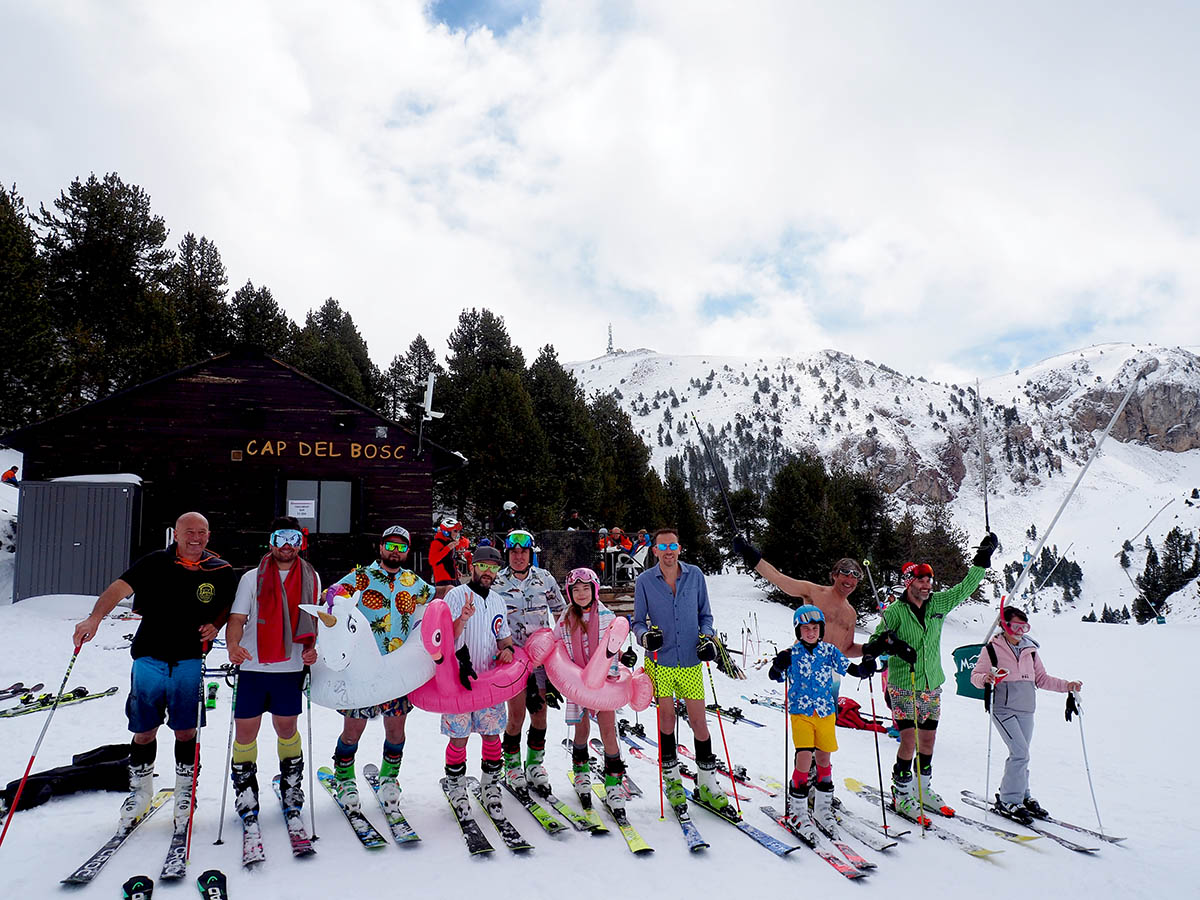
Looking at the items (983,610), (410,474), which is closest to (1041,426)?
(983,610)

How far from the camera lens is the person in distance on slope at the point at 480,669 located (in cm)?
519

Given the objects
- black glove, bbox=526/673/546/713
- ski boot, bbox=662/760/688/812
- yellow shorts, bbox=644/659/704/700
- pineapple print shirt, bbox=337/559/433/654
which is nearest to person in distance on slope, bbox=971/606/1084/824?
yellow shorts, bbox=644/659/704/700

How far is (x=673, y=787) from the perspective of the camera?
18.7ft

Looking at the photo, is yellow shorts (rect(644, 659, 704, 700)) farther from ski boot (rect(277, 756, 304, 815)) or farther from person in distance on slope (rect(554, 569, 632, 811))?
ski boot (rect(277, 756, 304, 815))

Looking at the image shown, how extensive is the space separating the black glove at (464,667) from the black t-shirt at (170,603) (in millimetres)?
1734

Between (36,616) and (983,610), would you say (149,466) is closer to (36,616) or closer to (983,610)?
(36,616)

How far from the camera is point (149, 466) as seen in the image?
52.9ft

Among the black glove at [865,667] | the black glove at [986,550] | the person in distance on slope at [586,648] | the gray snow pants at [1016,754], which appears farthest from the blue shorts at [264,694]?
the gray snow pants at [1016,754]

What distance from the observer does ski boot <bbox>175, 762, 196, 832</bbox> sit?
460 cm

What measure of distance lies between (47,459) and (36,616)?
14.1ft

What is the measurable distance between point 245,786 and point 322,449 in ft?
45.0

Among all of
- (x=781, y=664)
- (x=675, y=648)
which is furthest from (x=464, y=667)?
(x=781, y=664)

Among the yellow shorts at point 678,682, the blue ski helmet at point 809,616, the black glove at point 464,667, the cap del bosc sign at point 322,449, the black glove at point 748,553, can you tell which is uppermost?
the cap del bosc sign at point 322,449

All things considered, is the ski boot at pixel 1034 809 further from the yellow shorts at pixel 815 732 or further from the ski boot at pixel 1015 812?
the yellow shorts at pixel 815 732
